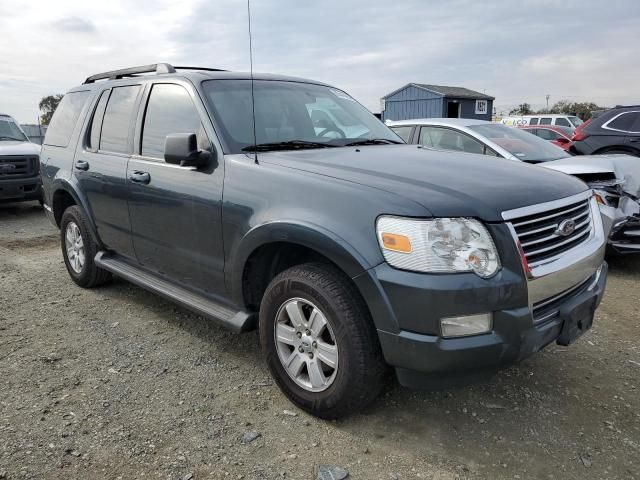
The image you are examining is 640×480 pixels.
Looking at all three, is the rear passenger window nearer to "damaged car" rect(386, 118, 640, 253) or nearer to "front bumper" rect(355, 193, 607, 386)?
"damaged car" rect(386, 118, 640, 253)

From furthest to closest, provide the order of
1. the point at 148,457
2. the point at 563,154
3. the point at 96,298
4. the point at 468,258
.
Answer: the point at 563,154 < the point at 96,298 < the point at 148,457 < the point at 468,258

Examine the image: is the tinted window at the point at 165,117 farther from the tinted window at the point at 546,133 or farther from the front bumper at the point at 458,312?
the tinted window at the point at 546,133

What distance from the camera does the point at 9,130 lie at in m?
10.2

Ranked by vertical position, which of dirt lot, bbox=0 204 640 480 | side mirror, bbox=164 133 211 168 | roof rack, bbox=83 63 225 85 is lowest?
dirt lot, bbox=0 204 640 480

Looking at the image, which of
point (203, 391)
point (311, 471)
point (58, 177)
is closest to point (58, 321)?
point (58, 177)

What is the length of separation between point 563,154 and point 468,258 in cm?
502

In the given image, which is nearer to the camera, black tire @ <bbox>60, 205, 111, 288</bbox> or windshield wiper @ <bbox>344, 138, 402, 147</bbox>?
windshield wiper @ <bbox>344, 138, 402, 147</bbox>

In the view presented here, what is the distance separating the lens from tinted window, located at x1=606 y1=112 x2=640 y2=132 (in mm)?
8438

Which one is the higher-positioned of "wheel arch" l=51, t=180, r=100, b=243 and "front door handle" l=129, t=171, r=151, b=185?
"front door handle" l=129, t=171, r=151, b=185

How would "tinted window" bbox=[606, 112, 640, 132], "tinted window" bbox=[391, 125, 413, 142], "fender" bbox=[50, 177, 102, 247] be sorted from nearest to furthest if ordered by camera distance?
"fender" bbox=[50, 177, 102, 247]
"tinted window" bbox=[391, 125, 413, 142]
"tinted window" bbox=[606, 112, 640, 132]

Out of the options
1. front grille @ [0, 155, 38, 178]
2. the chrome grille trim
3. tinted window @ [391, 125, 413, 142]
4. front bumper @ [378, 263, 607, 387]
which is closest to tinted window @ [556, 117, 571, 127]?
tinted window @ [391, 125, 413, 142]

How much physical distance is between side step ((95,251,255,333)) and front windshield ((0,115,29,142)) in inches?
286

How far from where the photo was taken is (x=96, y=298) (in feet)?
15.3

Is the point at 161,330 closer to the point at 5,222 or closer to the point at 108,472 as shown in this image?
the point at 108,472
